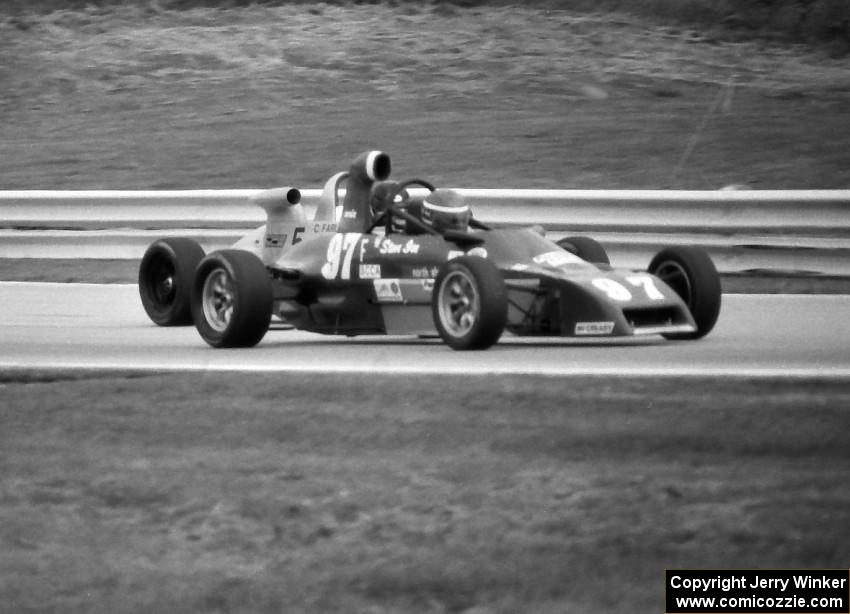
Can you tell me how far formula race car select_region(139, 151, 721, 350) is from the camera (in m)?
→ 9.96

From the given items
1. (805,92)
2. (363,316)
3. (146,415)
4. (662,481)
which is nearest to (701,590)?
(662,481)

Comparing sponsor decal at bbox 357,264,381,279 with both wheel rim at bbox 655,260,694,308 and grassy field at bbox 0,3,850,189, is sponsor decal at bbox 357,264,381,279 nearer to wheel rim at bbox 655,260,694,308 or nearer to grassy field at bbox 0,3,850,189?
wheel rim at bbox 655,260,694,308

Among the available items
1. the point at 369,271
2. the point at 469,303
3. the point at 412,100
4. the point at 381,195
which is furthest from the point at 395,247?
the point at 412,100

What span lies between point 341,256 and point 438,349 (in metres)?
1.06

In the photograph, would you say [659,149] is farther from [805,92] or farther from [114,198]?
[114,198]

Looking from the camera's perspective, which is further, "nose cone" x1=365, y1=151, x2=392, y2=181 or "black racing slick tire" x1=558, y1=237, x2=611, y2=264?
"black racing slick tire" x1=558, y1=237, x2=611, y2=264

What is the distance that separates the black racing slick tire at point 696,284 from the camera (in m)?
10.5

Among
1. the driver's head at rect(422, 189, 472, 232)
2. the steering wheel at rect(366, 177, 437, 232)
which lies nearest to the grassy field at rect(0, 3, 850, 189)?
the steering wheel at rect(366, 177, 437, 232)

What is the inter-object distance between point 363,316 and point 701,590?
21.3 ft

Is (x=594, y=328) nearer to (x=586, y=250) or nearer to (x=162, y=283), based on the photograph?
(x=586, y=250)

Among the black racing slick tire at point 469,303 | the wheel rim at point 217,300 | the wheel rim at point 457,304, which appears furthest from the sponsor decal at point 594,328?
the wheel rim at point 217,300

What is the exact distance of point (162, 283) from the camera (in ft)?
40.1

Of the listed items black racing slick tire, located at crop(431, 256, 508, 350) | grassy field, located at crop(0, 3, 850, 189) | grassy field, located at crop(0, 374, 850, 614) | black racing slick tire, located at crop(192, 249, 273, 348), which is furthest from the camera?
grassy field, located at crop(0, 3, 850, 189)

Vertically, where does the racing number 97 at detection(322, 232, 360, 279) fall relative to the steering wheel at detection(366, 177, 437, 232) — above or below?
below
